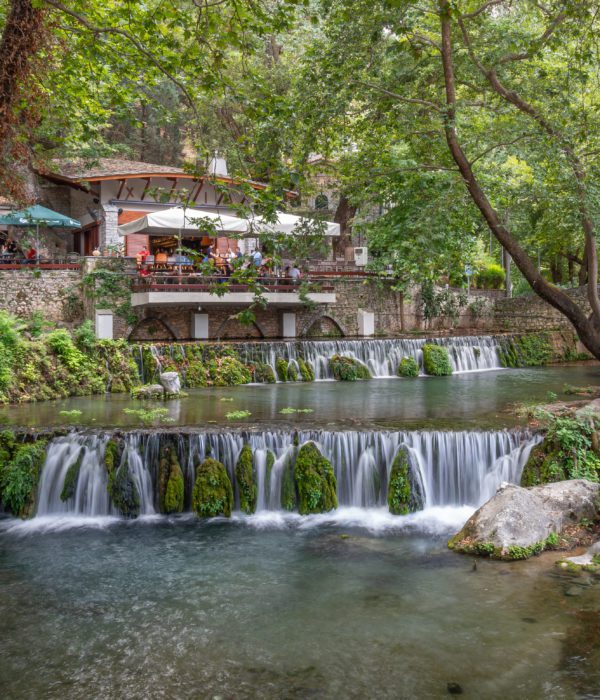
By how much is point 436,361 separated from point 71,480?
1454 cm

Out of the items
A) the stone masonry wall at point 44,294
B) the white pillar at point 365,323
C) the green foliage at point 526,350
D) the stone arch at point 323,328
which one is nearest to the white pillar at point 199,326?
the stone masonry wall at point 44,294

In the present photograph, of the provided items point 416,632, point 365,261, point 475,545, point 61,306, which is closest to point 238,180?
point 416,632

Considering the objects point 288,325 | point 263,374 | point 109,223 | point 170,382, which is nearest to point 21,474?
point 170,382

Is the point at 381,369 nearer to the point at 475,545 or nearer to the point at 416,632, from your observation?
the point at 475,545

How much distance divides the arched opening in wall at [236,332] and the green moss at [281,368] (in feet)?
17.0

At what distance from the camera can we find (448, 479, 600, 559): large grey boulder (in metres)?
8.48

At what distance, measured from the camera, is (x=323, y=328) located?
28500 millimetres

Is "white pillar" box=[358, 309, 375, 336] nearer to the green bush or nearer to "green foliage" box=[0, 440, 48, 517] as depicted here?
the green bush

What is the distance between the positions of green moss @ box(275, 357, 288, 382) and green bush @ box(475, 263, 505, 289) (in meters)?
26.9

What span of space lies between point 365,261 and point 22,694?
26.0 m

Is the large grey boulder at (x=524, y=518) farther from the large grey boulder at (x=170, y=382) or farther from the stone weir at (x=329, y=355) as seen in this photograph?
the stone weir at (x=329, y=355)

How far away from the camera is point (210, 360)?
19891 mm

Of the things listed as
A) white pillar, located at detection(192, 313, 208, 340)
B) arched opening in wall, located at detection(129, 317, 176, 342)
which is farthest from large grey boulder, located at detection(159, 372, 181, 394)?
white pillar, located at detection(192, 313, 208, 340)

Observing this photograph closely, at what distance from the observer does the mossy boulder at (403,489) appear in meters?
10.6
